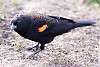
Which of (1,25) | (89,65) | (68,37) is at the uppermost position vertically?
(1,25)

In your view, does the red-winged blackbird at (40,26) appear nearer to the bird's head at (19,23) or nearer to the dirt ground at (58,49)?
the bird's head at (19,23)

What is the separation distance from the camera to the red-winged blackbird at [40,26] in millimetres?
4305

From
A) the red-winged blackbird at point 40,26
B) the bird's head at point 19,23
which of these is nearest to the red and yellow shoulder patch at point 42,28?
the red-winged blackbird at point 40,26

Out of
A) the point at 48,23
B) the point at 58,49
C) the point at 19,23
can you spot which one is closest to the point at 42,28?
the point at 48,23

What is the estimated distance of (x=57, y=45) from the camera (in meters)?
5.38

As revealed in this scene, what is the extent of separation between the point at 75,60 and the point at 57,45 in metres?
0.92

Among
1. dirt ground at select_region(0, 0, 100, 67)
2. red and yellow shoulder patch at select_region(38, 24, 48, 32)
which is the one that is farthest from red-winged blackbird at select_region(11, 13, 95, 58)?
dirt ground at select_region(0, 0, 100, 67)

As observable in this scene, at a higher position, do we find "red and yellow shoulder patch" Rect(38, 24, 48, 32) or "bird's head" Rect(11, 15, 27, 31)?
"bird's head" Rect(11, 15, 27, 31)

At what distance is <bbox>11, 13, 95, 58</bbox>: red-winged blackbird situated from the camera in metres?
4.31

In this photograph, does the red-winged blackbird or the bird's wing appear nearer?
the red-winged blackbird

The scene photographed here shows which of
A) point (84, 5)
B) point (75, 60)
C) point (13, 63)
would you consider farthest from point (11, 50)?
point (84, 5)

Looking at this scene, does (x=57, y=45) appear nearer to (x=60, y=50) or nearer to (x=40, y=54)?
(x=60, y=50)

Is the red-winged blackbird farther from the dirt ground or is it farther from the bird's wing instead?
the dirt ground

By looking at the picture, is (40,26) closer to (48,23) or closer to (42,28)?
(42,28)
